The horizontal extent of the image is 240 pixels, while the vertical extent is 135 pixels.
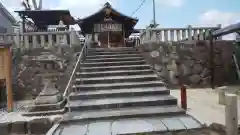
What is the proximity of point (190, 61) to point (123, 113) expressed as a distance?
17.1ft

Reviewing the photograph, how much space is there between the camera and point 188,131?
4191 millimetres

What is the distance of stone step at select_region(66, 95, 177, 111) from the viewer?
557cm

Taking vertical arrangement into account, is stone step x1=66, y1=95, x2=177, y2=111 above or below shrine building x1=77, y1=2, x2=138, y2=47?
below

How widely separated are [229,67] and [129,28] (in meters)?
9.24

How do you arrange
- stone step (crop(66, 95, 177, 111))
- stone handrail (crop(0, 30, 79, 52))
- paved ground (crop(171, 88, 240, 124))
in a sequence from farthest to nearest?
1. stone handrail (crop(0, 30, 79, 52))
2. stone step (crop(66, 95, 177, 111))
3. paved ground (crop(171, 88, 240, 124))

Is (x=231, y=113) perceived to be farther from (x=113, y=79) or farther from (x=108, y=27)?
(x=108, y=27)

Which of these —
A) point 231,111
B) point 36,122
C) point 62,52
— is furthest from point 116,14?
point 231,111

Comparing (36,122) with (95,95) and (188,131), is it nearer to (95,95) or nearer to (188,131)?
(95,95)

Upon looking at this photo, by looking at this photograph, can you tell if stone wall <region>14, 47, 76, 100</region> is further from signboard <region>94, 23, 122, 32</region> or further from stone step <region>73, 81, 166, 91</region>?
signboard <region>94, 23, 122, 32</region>

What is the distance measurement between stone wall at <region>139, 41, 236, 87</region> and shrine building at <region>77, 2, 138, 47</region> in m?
6.93

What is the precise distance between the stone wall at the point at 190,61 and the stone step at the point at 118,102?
3139 mm

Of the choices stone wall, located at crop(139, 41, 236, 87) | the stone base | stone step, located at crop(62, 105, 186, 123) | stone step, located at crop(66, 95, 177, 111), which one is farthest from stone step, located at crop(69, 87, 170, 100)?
stone wall, located at crop(139, 41, 236, 87)

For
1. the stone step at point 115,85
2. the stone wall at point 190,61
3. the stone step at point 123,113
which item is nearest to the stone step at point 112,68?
the stone wall at point 190,61

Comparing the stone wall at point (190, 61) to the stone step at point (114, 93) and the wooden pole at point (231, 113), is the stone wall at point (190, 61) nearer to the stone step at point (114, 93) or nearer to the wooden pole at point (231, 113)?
the stone step at point (114, 93)
